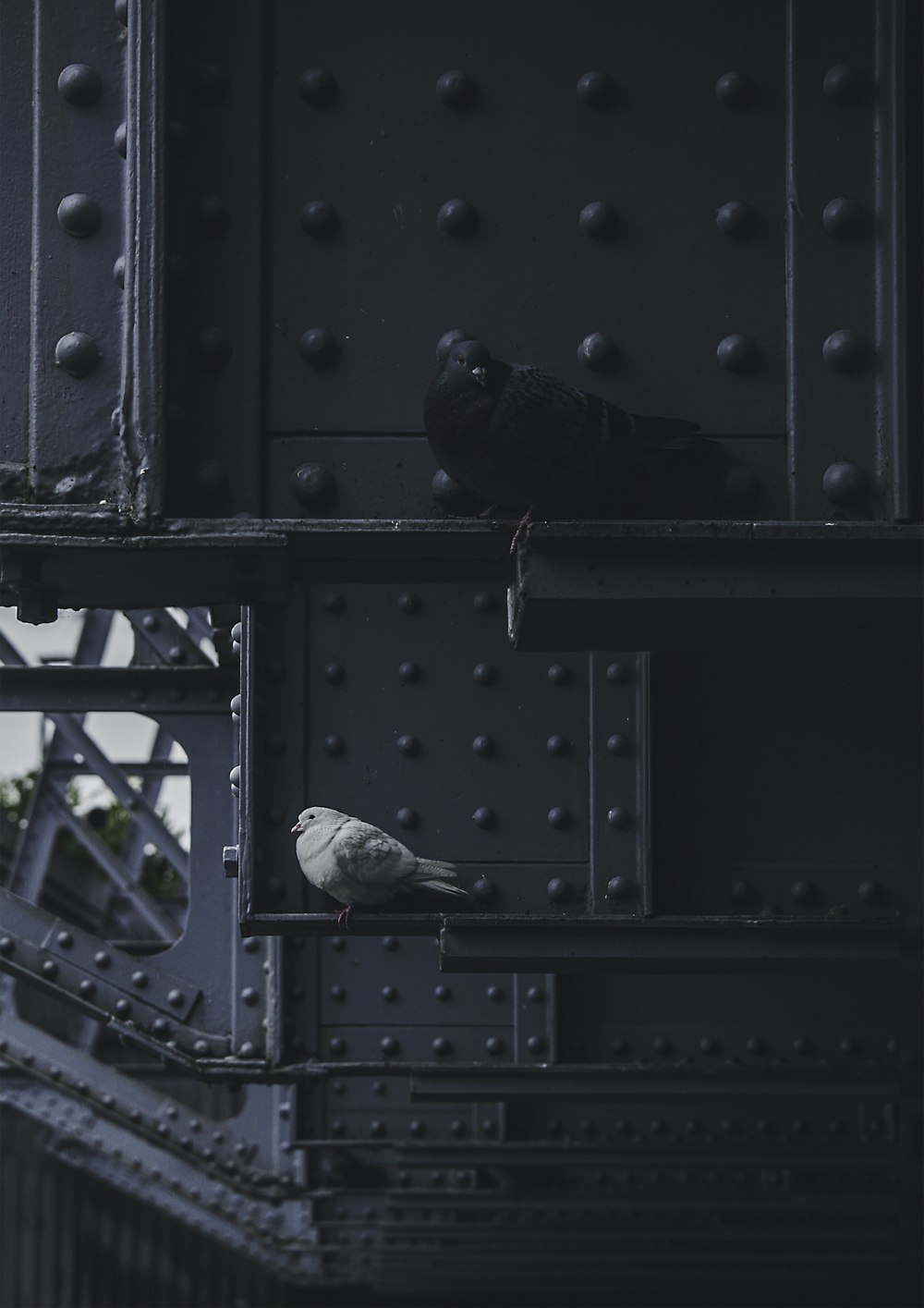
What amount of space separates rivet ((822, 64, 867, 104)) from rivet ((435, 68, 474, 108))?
0.69 meters

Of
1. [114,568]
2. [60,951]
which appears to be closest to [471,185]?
[114,568]

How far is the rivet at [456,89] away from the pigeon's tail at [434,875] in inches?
80.8

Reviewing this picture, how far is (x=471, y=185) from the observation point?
3.36 m

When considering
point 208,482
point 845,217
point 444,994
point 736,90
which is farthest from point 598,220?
point 444,994

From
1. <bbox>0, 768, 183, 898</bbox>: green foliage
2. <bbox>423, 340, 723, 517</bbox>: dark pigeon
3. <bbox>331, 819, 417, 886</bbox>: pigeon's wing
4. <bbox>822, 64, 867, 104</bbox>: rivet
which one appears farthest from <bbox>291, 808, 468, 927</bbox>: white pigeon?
<bbox>0, 768, 183, 898</bbox>: green foliage

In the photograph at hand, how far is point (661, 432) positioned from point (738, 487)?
0.60ft

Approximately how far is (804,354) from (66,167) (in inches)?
57.5

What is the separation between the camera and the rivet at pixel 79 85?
327 cm

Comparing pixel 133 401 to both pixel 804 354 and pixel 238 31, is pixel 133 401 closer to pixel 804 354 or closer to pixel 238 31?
pixel 238 31

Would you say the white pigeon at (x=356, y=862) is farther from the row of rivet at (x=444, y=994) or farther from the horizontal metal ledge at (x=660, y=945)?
the row of rivet at (x=444, y=994)

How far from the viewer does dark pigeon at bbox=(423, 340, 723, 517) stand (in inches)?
122

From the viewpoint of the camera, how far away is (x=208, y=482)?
3266 millimetres


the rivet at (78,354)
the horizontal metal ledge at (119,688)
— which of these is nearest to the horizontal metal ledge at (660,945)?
the rivet at (78,354)

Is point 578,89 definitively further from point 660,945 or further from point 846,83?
point 660,945
